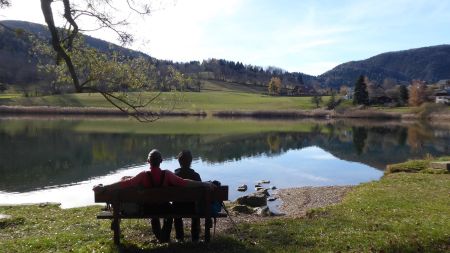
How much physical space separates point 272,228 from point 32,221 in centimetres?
955

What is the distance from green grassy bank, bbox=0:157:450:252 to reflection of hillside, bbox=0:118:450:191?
2249 cm

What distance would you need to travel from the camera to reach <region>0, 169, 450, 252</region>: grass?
424 inches

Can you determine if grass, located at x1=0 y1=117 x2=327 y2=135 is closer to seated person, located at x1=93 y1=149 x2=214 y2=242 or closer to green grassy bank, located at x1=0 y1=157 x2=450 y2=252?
green grassy bank, located at x1=0 y1=157 x2=450 y2=252

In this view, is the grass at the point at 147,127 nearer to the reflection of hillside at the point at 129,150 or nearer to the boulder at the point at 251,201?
the reflection of hillside at the point at 129,150

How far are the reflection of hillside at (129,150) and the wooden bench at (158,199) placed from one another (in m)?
27.4

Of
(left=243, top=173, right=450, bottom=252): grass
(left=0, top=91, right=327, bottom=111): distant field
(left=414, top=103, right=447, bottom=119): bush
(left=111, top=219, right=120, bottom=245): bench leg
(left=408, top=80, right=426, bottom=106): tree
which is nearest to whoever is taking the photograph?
(left=111, top=219, right=120, bottom=245): bench leg

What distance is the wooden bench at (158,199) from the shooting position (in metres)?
10.4

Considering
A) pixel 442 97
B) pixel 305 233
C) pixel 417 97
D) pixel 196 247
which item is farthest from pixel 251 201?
pixel 442 97

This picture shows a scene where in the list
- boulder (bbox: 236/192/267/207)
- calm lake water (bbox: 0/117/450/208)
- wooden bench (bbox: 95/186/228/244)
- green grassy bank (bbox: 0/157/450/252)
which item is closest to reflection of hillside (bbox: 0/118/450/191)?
calm lake water (bbox: 0/117/450/208)

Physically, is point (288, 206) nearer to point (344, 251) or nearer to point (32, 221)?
point (32, 221)

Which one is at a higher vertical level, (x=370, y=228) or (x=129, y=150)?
(x=370, y=228)

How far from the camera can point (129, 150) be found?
200 ft

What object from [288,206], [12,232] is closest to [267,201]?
A: [288,206]

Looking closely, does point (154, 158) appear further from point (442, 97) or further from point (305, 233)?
point (442, 97)
